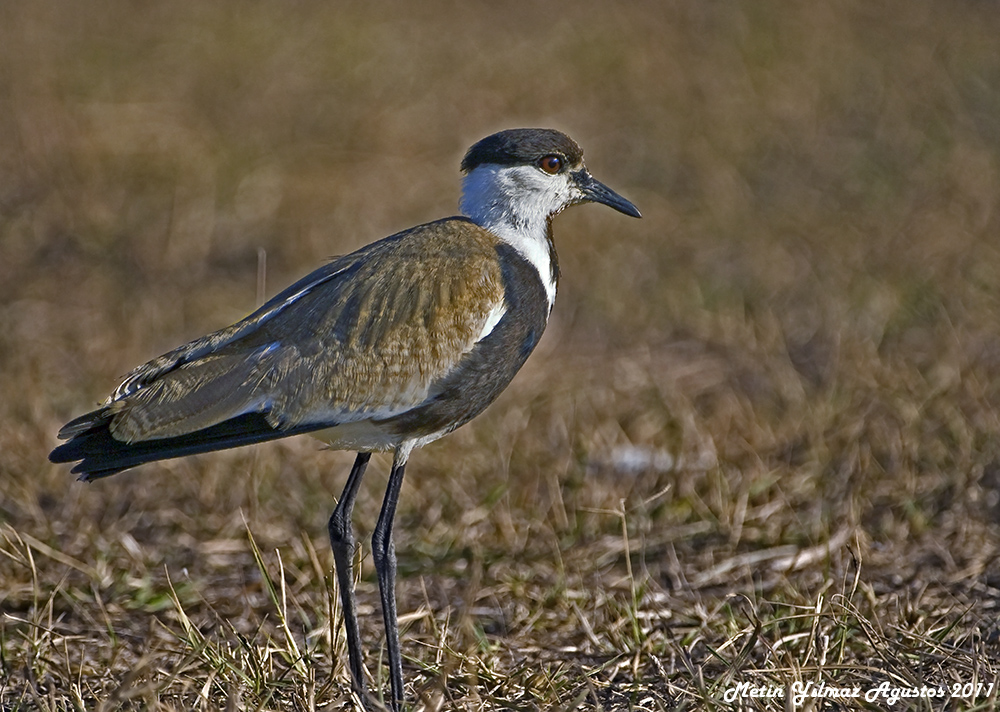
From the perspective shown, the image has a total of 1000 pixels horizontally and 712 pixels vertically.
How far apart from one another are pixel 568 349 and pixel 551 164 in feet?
8.68

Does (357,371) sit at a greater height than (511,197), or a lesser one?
lesser

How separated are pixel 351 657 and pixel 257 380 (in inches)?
32.7

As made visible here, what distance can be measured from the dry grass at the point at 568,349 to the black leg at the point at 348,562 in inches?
2.3

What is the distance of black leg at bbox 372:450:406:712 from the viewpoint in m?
3.44

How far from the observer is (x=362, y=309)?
3.52 metres

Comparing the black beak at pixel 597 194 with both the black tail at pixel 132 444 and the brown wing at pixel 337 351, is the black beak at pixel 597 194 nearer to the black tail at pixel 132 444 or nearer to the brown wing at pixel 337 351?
the brown wing at pixel 337 351

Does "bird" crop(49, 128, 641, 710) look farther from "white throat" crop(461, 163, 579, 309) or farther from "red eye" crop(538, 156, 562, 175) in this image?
"red eye" crop(538, 156, 562, 175)

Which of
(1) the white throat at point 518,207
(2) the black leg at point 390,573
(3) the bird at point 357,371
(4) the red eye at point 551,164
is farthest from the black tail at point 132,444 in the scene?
(4) the red eye at point 551,164

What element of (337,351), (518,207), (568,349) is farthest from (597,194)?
(568,349)

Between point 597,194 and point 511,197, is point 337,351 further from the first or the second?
point 597,194

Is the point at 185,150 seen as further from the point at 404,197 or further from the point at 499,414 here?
the point at 499,414

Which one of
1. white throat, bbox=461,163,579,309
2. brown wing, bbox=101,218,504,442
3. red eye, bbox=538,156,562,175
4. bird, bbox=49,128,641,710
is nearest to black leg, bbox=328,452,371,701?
bird, bbox=49,128,641,710

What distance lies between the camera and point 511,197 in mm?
3900

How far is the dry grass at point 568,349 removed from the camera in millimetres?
3703
